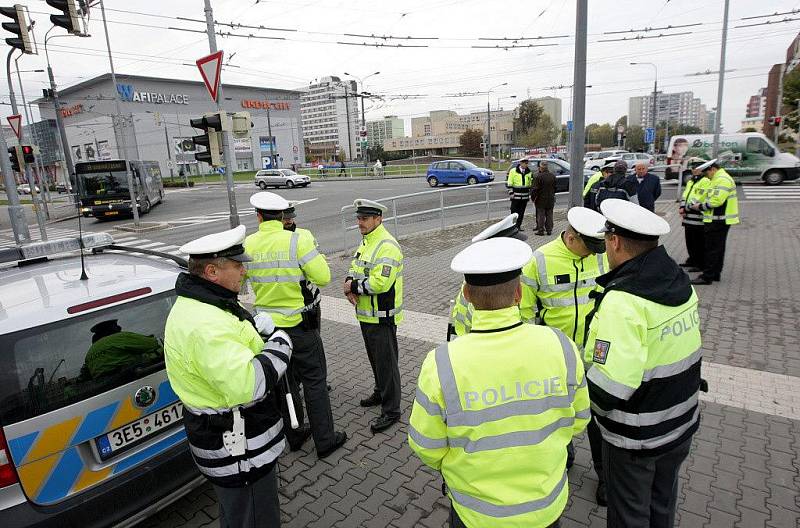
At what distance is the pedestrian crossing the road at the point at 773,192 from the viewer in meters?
16.6

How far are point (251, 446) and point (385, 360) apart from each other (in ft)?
6.20

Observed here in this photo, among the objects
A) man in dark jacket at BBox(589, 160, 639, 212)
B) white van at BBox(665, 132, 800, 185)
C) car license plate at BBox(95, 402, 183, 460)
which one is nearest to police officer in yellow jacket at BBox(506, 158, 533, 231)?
man in dark jacket at BBox(589, 160, 639, 212)

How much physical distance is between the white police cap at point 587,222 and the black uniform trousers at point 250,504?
7.54 ft

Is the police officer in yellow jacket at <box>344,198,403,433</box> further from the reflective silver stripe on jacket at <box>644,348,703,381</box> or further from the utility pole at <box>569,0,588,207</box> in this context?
the utility pole at <box>569,0,588,207</box>

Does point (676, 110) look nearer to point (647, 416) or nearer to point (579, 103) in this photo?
point (579, 103)

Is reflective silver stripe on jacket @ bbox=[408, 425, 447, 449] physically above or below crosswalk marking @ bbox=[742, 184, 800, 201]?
above

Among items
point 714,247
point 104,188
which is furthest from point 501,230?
point 104,188

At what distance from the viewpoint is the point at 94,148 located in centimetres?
6788

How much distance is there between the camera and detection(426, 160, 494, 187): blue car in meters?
27.8

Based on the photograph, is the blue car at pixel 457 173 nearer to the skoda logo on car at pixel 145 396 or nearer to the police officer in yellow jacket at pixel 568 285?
the police officer in yellow jacket at pixel 568 285

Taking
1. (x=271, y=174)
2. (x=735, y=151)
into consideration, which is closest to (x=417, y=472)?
(x=735, y=151)

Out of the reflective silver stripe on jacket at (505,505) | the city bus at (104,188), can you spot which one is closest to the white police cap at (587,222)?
the reflective silver stripe on jacket at (505,505)

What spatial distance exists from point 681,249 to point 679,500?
7.79 m

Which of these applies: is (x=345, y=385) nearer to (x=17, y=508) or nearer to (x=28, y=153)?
(x=17, y=508)
